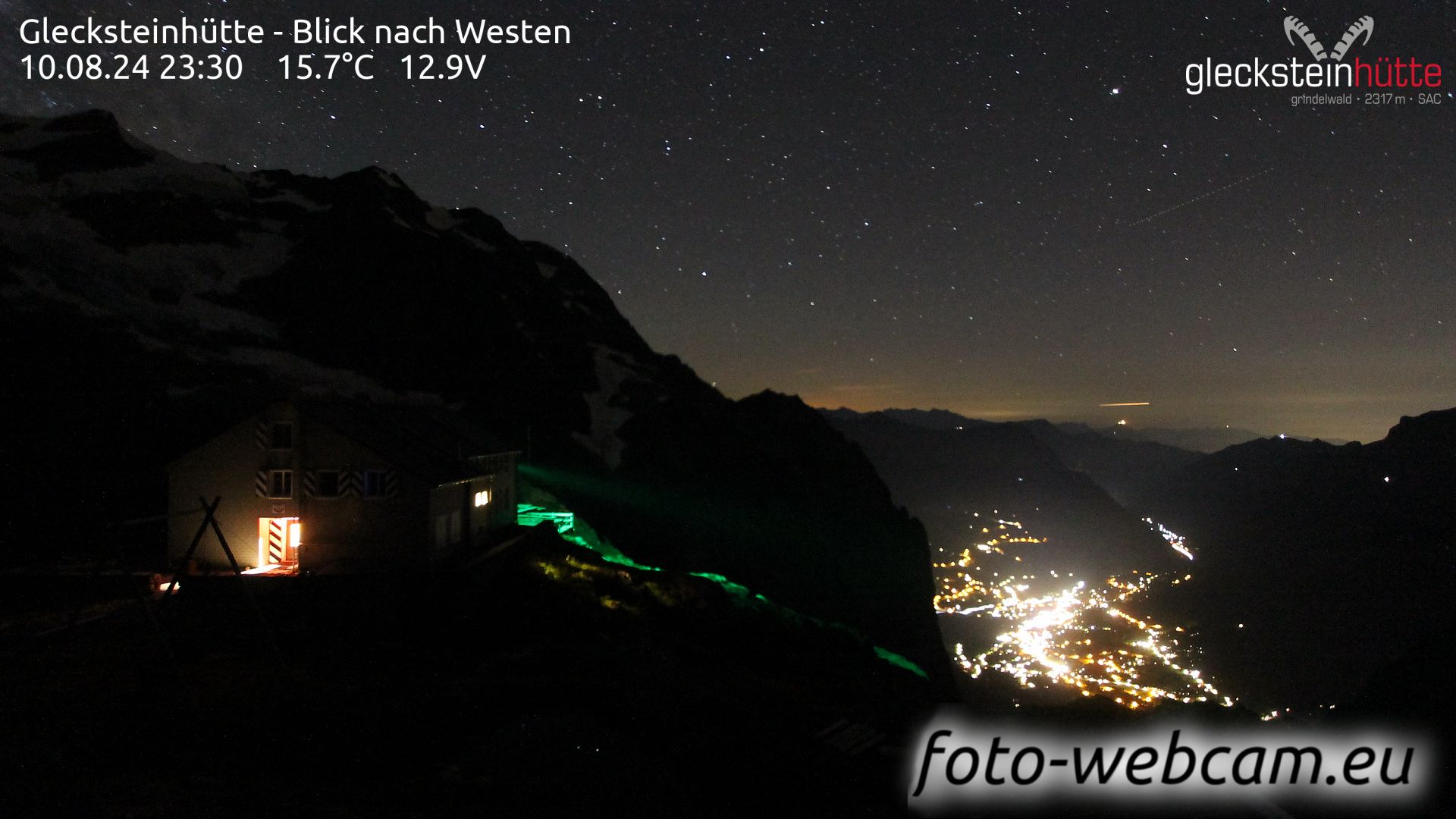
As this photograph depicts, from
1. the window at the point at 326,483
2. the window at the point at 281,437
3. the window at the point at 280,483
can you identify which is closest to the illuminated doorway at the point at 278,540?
the window at the point at 280,483

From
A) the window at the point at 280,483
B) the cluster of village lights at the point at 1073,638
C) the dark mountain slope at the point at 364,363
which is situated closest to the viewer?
the window at the point at 280,483

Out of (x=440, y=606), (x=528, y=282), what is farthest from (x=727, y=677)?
(x=528, y=282)

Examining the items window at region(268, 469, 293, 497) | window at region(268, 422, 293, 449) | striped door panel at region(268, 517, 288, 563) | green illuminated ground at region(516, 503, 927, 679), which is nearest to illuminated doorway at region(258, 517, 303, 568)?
striped door panel at region(268, 517, 288, 563)

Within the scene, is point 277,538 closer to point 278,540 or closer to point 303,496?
point 278,540

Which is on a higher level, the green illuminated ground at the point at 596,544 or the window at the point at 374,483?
the window at the point at 374,483

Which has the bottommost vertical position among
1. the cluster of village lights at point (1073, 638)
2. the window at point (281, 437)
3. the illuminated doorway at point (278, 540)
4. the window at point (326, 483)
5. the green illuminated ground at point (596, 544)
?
the cluster of village lights at point (1073, 638)

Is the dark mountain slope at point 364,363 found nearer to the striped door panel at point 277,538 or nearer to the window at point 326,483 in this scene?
the striped door panel at point 277,538

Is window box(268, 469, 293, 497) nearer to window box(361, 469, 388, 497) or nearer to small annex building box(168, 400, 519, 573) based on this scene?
small annex building box(168, 400, 519, 573)

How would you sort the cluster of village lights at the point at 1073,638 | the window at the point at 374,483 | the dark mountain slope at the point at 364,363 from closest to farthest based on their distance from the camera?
1. the window at the point at 374,483
2. the dark mountain slope at the point at 364,363
3. the cluster of village lights at the point at 1073,638
